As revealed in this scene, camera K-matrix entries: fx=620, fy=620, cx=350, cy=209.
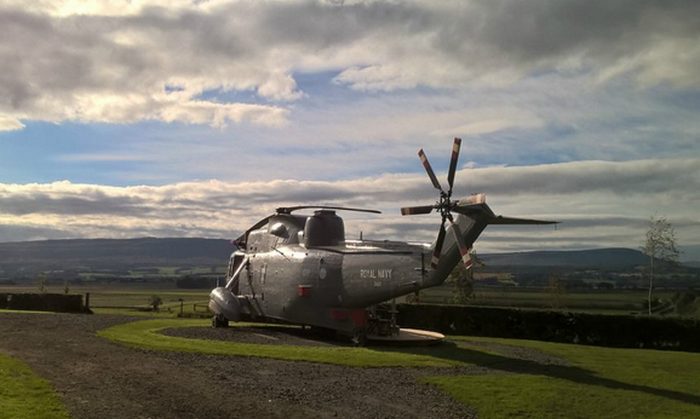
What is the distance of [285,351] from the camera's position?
2405 centimetres

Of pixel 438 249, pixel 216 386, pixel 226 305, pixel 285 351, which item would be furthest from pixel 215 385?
pixel 226 305

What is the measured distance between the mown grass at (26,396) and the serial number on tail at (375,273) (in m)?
13.6

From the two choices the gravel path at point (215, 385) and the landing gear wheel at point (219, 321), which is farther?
the landing gear wheel at point (219, 321)

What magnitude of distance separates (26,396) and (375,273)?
14.9 m

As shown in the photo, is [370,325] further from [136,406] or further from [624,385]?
[136,406]

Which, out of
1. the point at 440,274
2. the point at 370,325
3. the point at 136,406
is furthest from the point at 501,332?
the point at 136,406

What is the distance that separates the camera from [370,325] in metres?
28.9

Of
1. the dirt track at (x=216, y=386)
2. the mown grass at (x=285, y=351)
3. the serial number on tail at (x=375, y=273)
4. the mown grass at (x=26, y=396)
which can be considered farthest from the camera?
the serial number on tail at (x=375, y=273)

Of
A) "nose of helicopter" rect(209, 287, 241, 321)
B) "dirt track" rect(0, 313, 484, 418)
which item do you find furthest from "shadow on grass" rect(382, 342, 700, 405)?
"nose of helicopter" rect(209, 287, 241, 321)

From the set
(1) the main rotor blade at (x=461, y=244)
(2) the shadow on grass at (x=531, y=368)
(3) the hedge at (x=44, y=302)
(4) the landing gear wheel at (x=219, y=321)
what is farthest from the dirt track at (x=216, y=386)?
(3) the hedge at (x=44, y=302)

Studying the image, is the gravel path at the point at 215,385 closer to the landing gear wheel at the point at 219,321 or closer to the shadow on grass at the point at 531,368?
the shadow on grass at the point at 531,368

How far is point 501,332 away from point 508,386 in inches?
714

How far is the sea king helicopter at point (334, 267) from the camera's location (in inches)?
955

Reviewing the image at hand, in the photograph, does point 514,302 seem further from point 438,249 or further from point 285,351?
point 285,351
